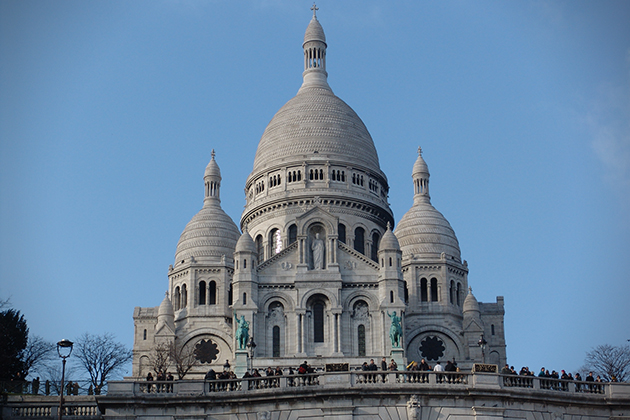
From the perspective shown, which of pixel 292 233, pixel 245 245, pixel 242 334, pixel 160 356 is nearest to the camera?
pixel 160 356

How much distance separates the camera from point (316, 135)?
102 m

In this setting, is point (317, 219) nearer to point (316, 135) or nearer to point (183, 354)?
point (316, 135)

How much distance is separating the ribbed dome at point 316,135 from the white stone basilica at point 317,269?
13cm

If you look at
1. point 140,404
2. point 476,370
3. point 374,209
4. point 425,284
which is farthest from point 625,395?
point 374,209

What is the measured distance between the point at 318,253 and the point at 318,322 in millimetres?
5459

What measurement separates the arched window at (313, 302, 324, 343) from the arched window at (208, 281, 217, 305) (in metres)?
10.4

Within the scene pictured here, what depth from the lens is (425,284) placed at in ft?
306

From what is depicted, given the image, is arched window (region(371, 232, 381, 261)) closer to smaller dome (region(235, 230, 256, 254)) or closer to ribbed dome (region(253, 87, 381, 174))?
ribbed dome (region(253, 87, 381, 174))

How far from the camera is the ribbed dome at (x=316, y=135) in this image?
100875 millimetres

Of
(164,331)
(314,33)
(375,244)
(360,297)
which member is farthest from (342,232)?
(314,33)

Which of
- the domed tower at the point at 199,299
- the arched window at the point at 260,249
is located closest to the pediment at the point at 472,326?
the domed tower at the point at 199,299

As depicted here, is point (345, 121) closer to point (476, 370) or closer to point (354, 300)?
point (354, 300)

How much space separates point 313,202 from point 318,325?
1433cm

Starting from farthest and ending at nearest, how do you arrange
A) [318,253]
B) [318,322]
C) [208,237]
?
[208,237] → [318,253] → [318,322]
